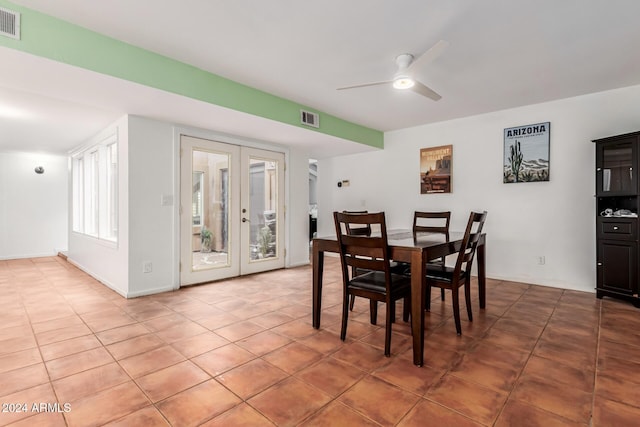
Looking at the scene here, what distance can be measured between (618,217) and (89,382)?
502cm

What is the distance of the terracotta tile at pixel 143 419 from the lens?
1.52 m

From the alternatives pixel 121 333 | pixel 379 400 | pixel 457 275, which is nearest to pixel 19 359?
pixel 121 333

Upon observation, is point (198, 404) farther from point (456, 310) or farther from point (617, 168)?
point (617, 168)

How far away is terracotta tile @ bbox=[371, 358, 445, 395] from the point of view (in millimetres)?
Answer: 1848

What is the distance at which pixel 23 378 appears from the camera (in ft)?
6.36

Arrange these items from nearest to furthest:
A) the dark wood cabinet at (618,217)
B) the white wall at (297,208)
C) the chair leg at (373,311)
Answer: the chair leg at (373,311)
the dark wood cabinet at (618,217)
the white wall at (297,208)

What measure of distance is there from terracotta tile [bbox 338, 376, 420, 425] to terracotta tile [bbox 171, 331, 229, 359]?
1124 millimetres

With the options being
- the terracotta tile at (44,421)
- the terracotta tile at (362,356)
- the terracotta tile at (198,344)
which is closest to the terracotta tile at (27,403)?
the terracotta tile at (44,421)

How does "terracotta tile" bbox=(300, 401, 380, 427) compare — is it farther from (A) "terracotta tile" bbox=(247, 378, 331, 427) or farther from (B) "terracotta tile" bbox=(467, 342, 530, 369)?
(B) "terracotta tile" bbox=(467, 342, 530, 369)

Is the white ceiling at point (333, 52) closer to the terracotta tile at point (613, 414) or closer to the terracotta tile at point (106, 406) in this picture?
the terracotta tile at point (106, 406)

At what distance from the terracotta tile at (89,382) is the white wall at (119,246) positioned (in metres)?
1.86

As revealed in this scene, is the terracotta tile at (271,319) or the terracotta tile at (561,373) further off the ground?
the terracotta tile at (271,319)

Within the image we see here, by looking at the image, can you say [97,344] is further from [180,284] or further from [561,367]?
[561,367]

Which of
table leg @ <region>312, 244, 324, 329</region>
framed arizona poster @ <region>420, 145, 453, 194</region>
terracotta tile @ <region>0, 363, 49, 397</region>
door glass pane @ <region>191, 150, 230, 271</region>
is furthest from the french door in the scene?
framed arizona poster @ <region>420, 145, 453, 194</region>
